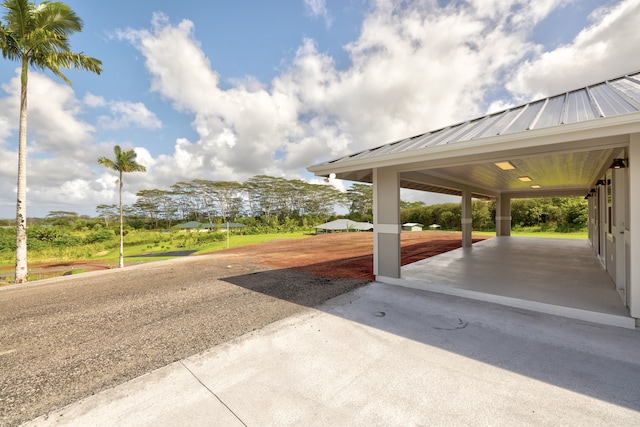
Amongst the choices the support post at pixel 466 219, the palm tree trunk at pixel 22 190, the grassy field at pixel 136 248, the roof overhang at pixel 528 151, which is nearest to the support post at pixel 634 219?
the roof overhang at pixel 528 151

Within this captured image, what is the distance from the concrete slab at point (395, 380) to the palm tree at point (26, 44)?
9.18m

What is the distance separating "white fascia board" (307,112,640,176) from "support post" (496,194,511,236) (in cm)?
1309

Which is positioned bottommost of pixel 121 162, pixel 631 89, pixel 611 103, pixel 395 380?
pixel 395 380

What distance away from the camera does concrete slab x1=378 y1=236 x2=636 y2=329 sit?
3.86 meters

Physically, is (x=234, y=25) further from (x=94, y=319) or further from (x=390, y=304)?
(x=390, y=304)

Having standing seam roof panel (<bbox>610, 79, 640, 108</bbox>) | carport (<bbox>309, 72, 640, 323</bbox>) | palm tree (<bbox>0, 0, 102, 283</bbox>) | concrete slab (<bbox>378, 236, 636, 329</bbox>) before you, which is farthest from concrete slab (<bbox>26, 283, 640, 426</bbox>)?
palm tree (<bbox>0, 0, 102, 283</bbox>)

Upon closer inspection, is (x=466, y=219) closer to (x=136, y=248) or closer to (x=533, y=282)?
(x=533, y=282)

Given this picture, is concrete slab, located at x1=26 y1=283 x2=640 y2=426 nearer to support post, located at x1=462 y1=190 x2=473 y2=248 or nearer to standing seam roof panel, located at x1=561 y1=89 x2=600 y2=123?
standing seam roof panel, located at x1=561 y1=89 x2=600 y2=123

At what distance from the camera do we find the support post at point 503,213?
14859mm

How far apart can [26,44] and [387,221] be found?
11.8 meters

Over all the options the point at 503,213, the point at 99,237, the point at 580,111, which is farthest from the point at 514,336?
the point at 99,237

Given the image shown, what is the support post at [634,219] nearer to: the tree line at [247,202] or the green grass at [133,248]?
the green grass at [133,248]

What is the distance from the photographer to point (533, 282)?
17.8 feet

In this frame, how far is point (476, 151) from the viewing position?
3.88 m
